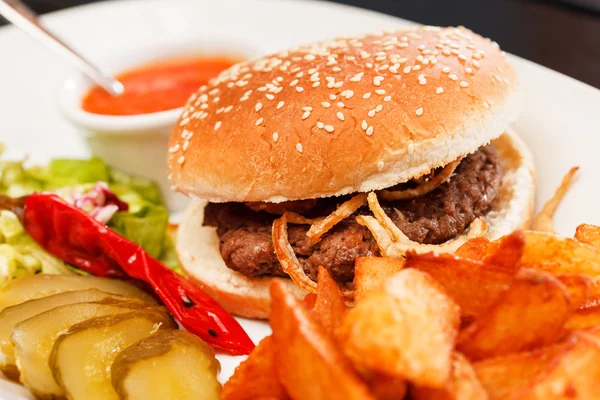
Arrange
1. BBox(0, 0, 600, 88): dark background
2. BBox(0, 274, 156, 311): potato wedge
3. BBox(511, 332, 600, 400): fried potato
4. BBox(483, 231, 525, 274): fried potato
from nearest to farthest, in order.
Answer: BBox(511, 332, 600, 400): fried potato < BBox(483, 231, 525, 274): fried potato < BBox(0, 274, 156, 311): potato wedge < BBox(0, 0, 600, 88): dark background

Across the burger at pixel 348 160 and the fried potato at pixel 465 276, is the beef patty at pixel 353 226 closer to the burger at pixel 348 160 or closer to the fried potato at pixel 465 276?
the burger at pixel 348 160

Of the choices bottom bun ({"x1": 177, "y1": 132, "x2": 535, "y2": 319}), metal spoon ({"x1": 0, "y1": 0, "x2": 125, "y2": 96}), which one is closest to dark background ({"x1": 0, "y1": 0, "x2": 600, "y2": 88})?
bottom bun ({"x1": 177, "y1": 132, "x2": 535, "y2": 319})

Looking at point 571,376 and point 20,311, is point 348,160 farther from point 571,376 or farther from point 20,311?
point 20,311

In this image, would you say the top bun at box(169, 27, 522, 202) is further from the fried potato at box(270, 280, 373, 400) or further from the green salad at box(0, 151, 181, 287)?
the fried potato at box(270, 280, 373, 400)

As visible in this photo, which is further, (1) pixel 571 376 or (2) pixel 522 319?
(2) pixel 522 319

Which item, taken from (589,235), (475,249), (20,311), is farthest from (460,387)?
(20,311)

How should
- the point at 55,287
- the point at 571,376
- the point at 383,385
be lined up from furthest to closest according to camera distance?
the point at 55,287 < the point at 383,385 < the point at 571,376
